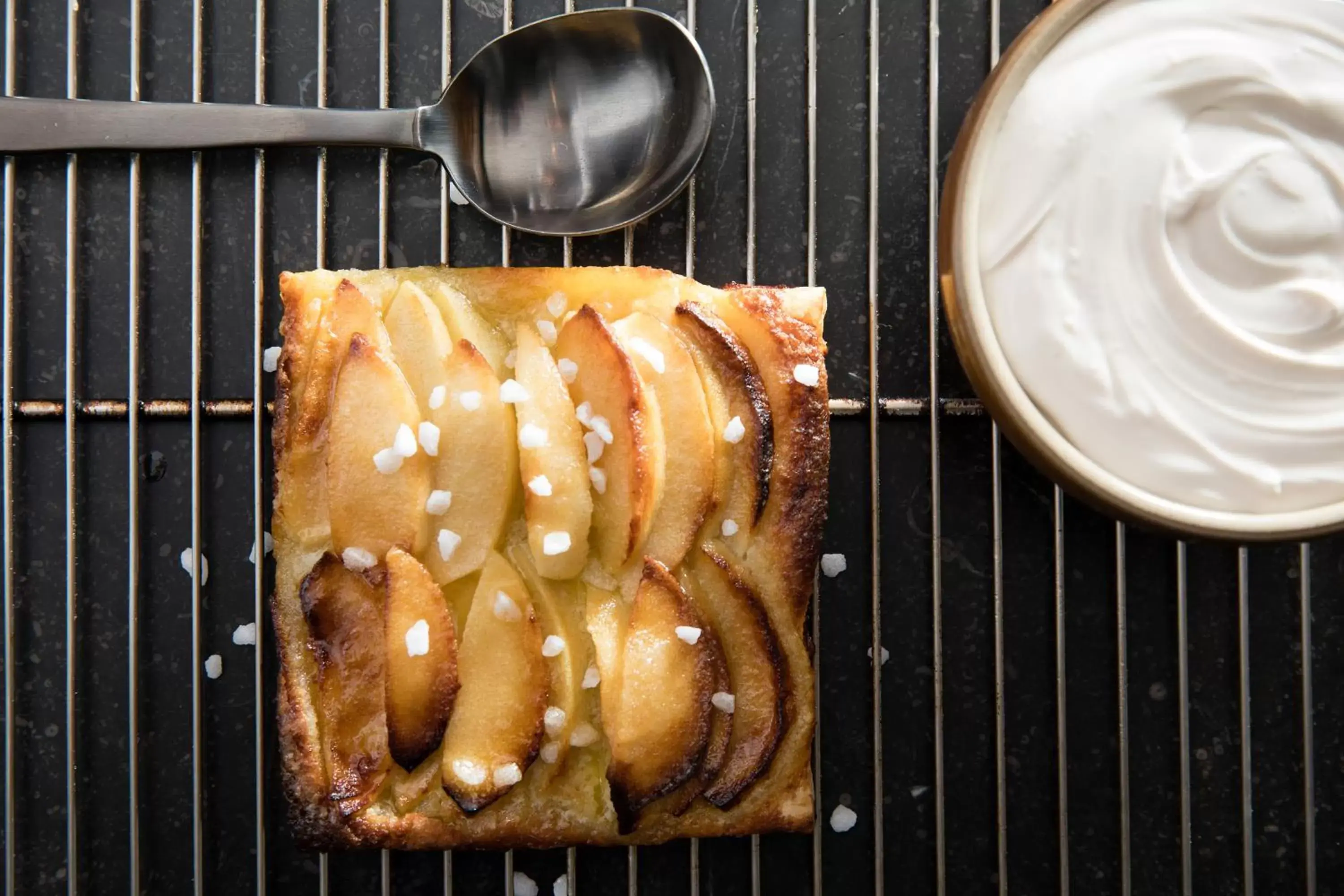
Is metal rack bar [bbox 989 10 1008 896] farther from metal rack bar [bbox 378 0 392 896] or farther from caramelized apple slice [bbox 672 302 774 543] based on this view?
metal rack bar [bbox 378 0 392 896]

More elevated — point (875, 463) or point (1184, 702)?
point (875, 463)

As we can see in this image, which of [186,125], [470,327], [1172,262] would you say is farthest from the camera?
[186,125]

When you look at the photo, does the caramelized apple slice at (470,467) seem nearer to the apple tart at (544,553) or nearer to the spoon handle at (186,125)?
the apple tart at (544,553)

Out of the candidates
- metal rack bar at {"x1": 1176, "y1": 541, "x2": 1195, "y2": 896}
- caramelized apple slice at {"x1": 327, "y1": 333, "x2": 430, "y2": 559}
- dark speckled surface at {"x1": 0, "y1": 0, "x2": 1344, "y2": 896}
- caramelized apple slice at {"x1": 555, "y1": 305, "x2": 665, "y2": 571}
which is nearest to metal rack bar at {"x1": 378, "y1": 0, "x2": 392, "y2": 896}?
dark speckled surface at {"x1": 0, "y1": 0, "x2": 1344, "y2": 896}

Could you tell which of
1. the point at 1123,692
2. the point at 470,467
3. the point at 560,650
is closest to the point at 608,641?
the point at 560,650

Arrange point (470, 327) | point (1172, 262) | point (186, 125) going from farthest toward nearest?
point (186, 125) → point (470, 327) → point (1172, 262)

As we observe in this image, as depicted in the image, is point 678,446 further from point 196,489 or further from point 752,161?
point 196,489

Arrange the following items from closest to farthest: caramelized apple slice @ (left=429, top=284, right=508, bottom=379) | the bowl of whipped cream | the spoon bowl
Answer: the bowl of whipped cream
caramelized apple slice @ (left=429, top=284, right=508, bottom=379)
the spoon bowl
